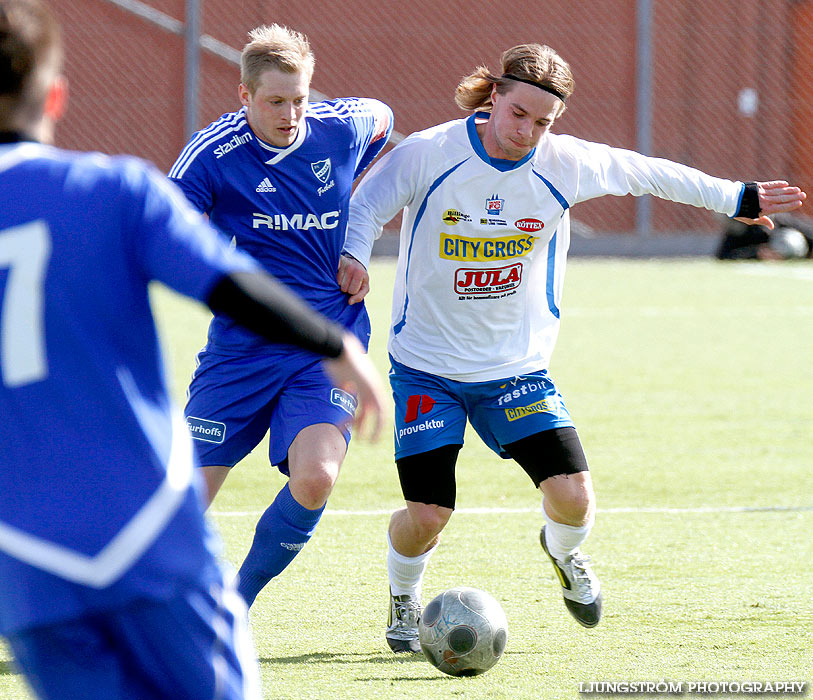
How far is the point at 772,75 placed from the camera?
57.8ft

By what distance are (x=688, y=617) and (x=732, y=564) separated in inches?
30.0

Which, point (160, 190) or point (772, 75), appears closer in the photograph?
point (160, 190)

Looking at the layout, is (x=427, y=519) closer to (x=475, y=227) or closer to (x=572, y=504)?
(x=572, y=504)

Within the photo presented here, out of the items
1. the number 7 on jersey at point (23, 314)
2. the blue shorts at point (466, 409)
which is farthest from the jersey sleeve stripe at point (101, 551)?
the blue shorts at point (466, 409)

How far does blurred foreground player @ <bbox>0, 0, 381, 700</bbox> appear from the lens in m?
1.84

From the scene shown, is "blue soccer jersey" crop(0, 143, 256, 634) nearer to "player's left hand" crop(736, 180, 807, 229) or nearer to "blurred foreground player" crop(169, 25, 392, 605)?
"blurred foreground player" crop(169, 25, 392, 605)

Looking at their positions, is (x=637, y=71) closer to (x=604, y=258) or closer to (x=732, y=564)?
(x=604, y=258)

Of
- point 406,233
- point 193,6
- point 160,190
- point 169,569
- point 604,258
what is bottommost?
point 604,258

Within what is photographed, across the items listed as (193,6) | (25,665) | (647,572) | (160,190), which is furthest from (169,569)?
(193,6)

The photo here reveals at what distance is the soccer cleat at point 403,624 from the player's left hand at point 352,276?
3.12 feet

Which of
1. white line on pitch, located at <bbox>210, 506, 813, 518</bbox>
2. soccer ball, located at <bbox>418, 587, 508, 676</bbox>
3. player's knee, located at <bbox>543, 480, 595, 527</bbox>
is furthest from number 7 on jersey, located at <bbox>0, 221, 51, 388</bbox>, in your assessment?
white line on pitch, located at <bbox>210, 506, 813, 518</bbox>

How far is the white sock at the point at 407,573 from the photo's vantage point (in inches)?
156

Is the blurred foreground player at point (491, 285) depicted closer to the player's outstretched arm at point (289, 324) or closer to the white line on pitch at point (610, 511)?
the white line on pitch at point (610, 511)

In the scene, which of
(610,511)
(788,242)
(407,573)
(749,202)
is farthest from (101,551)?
(788,242)
